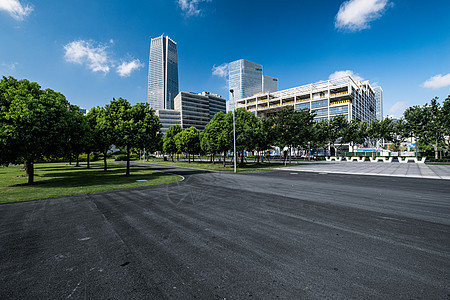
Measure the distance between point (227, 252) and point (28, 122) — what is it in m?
14.8

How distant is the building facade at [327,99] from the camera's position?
213ft

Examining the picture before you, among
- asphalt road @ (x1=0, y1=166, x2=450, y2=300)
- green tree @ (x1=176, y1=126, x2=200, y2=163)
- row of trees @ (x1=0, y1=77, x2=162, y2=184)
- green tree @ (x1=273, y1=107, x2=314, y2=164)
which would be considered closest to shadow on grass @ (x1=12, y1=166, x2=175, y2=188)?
row of trees @ (x1=0, y1=77, x2=162, y2=184)

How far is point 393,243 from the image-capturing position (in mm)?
4227

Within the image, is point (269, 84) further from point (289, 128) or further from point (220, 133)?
point (220, 133)

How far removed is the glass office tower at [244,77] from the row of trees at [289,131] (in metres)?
124

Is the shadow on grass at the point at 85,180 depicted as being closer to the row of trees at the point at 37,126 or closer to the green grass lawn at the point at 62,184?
the green grass lawn at the point at 62,184

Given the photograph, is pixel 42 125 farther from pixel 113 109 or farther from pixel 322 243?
pixel 322 243

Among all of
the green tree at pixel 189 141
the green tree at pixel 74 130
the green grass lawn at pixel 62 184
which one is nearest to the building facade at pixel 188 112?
the green tree at pixel 189 141

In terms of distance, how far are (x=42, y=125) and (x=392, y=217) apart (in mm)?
18864

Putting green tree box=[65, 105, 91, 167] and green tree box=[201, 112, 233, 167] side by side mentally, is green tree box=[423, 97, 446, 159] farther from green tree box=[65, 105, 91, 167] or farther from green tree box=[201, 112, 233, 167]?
green tree box=[65, 105, 91, 167]

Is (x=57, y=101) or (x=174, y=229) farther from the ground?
(x=57, y=101)

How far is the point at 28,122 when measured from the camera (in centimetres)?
1106

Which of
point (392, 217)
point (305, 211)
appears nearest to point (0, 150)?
point (305, 211)

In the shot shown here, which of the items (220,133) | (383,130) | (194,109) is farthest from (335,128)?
(194,109)
